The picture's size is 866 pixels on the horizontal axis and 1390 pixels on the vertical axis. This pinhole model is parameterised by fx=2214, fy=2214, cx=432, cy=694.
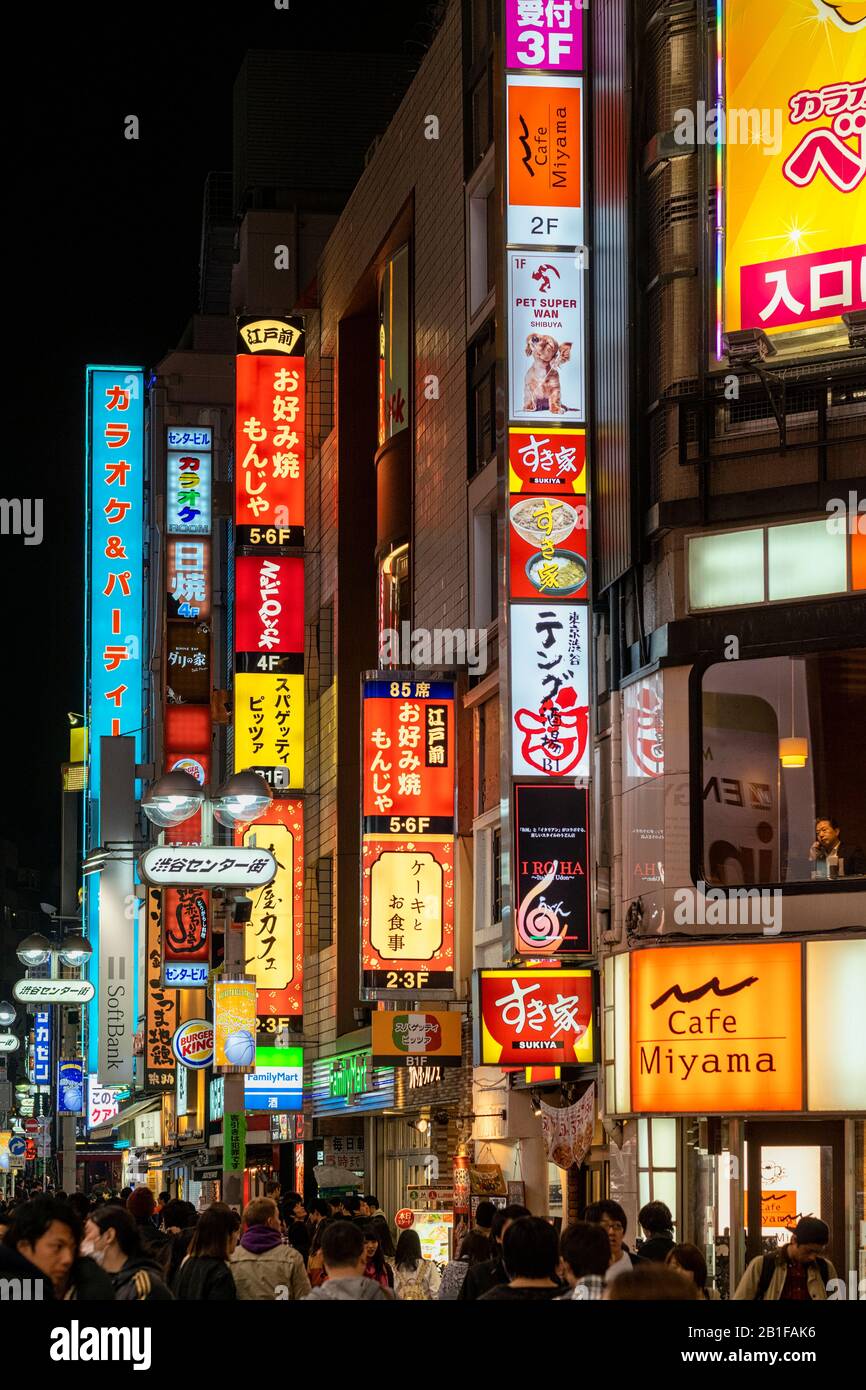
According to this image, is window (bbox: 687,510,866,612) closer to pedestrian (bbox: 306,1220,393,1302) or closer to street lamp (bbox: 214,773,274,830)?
street lamp (bbox: 214,773,274,830)

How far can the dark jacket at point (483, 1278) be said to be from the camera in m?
13.8

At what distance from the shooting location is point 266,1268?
13.8 metres

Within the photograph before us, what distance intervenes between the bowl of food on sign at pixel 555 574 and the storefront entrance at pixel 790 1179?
21.8ft

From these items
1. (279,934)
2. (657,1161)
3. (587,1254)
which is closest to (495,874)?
(657,1161)

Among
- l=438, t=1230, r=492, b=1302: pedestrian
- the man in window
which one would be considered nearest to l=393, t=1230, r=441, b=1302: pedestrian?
l=438, t=1230, r=492, b=1302: pedestrian

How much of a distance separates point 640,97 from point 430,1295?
1411 cm

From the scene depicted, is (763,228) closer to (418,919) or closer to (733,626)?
(733,626)

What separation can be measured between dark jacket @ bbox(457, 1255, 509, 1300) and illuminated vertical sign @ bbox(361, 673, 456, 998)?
18.0 metres

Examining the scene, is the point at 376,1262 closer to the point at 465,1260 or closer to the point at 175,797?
the point at 465,1260

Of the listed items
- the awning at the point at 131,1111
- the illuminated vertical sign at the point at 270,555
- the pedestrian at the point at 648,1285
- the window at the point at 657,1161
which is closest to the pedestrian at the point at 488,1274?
the pedestrian at the point at 648,1285

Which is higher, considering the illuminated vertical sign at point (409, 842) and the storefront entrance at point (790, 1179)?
the illuminated vertical sign at point (409, 842)

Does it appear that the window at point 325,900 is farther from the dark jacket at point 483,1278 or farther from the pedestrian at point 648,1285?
the pedestrian at point 648,1285

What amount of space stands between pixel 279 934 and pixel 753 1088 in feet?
63.1

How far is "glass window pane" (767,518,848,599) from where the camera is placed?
22734 mm
